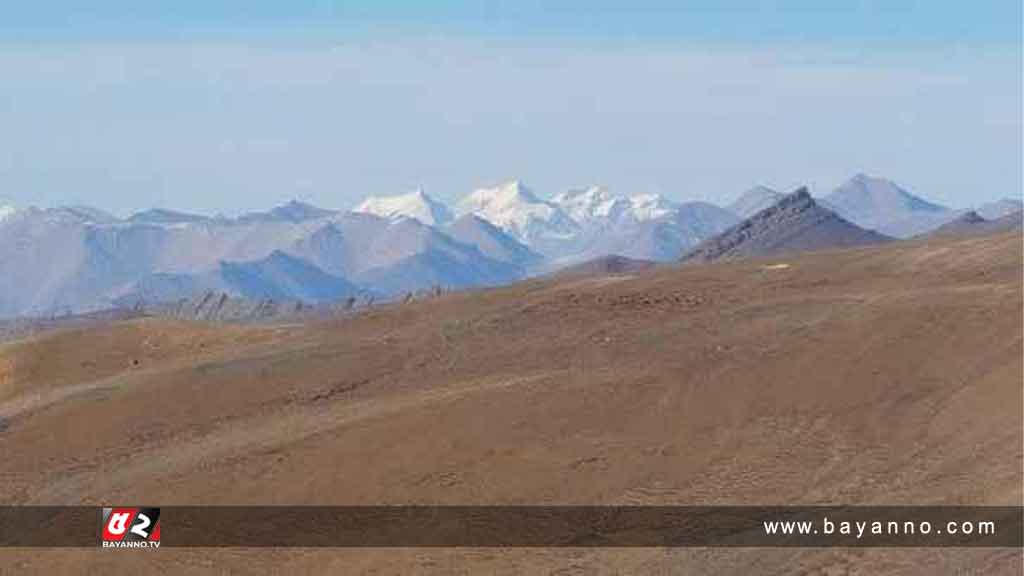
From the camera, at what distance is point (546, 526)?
42.8 meters

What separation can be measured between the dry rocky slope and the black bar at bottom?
2.10 feet

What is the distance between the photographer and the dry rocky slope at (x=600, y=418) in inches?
1658

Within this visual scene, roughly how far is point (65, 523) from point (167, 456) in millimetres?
5796

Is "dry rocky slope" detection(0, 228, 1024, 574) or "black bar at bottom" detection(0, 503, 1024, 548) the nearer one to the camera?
"black bar at bottom" detection(0, 503, 1024, 548)

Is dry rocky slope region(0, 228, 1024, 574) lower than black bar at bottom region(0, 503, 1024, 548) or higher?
higher

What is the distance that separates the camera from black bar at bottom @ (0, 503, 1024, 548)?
3900 centimetres

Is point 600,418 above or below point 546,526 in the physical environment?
above

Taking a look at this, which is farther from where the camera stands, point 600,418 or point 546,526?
point 600,418

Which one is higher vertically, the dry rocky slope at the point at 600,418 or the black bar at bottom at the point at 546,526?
the dry rocky slope at the point at 600,418

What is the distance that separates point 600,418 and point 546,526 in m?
7.67

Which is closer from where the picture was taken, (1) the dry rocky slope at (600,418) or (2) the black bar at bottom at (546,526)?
(2) the black bar at bottom at (546,526)

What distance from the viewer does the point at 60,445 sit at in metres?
55.8

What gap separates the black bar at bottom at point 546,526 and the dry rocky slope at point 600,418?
2.10 ft

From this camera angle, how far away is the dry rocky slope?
42.1 metres
